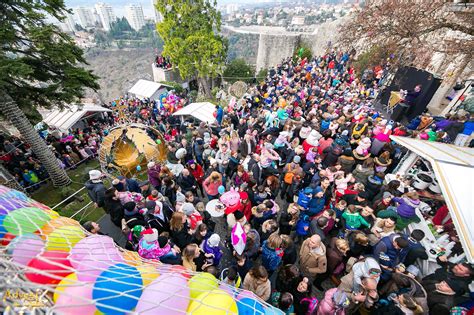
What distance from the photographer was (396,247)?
136 inches

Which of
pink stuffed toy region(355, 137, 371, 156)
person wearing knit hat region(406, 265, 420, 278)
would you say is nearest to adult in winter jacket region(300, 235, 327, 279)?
person wearing knit hat region(406, 265, 420, 278)

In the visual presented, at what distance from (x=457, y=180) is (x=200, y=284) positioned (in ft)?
16.3

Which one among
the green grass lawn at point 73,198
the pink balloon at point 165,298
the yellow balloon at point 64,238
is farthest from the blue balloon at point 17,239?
the green grass lawn at point 73,198

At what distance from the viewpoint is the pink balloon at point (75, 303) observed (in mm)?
1317

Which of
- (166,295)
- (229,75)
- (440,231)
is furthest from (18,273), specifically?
(229,75)

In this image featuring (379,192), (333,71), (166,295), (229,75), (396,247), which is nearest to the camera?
(166,295)

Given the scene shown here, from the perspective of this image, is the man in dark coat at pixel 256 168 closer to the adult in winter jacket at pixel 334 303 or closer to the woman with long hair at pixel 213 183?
the woman with long hair at pixel 213 183

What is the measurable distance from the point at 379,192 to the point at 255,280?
4.10m

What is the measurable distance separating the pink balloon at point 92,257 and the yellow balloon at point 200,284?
29.0 inches

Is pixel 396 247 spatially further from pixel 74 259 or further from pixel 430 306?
pixel 74 259

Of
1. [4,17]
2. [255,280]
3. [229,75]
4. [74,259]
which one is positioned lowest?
[229,75]

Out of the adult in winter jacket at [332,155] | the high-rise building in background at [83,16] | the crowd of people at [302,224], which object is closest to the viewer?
the crowd of people at [302,224]

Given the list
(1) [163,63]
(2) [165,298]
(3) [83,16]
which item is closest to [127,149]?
(2) [165,298]

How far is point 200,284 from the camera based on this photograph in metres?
2.00
